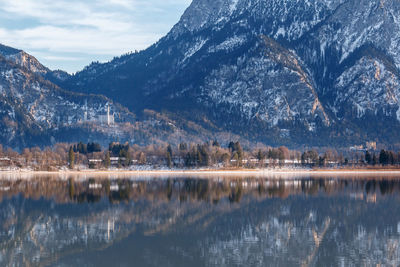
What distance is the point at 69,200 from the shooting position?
95.2m

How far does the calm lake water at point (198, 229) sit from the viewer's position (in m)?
51.7

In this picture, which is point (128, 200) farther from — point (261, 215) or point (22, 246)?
point (22, 246)

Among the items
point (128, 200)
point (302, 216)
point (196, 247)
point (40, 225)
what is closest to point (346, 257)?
point (196, 247)

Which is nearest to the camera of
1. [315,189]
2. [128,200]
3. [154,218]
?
[154,218]

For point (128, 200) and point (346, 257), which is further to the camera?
point (128, 200)

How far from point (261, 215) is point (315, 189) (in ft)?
151

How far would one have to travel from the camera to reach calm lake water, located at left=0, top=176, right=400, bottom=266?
51656 millimetres

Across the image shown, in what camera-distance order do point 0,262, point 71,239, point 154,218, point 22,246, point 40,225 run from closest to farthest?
point 0,262 < point 22,246 < point 71,239 < point 40,225 < point 154,218

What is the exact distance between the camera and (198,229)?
219ft

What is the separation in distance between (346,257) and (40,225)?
3487cm

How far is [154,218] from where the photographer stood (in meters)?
74.4

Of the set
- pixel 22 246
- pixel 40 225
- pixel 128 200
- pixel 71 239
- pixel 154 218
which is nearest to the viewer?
pixel 22 246

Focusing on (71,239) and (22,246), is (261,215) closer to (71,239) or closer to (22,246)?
(71,239)

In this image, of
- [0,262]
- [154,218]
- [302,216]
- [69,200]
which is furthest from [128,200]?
[0,262]
